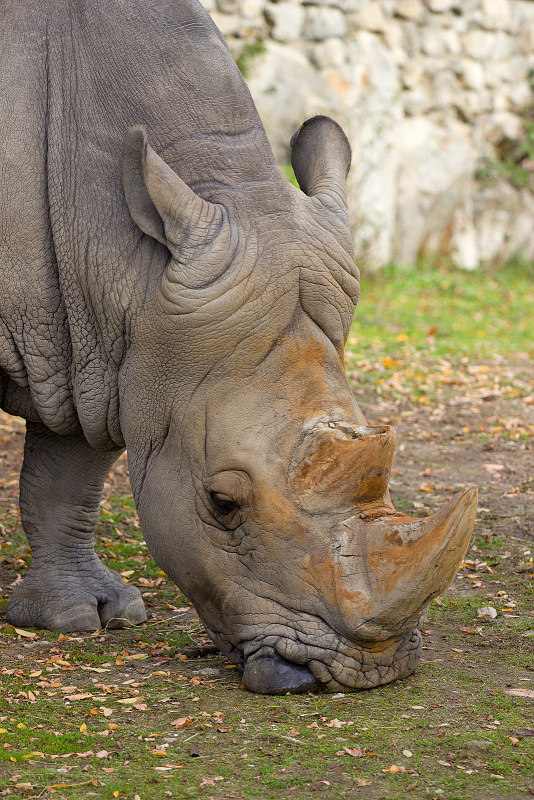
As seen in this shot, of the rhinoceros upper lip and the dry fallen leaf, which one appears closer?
the dry fallen leaf

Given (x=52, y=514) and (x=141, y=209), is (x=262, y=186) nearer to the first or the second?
(x=141, y=209)

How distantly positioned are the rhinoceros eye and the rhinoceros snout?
0.55 m

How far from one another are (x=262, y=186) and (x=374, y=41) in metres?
13.2

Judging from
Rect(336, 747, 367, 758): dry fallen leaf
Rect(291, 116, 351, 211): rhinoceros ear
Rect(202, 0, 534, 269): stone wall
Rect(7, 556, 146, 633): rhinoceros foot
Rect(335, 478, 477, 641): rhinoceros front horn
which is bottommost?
Rect(336, 747, 367, 758): dry fallen leaf

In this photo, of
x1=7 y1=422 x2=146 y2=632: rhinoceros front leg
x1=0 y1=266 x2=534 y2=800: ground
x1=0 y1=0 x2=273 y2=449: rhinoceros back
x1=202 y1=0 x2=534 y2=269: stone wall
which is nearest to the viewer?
x1=0 y1=266 x2=534 y2=800: ground

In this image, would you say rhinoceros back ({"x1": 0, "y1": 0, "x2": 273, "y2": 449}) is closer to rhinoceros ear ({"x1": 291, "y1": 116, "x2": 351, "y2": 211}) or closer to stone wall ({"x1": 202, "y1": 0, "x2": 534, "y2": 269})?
rhinoceros ear ({"x1": 291, "y1": 116, "x2": 351, "y2": 211})

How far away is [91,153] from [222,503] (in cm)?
161

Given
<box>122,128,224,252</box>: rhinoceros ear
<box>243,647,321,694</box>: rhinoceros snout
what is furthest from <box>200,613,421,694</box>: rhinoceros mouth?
<box>122,128,224,252</box>: rhinoceros ear

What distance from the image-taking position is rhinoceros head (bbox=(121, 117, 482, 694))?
12.2 ft

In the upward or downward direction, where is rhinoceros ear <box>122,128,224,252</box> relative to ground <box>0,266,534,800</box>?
upward

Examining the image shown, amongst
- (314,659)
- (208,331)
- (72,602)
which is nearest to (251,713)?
(314,659)

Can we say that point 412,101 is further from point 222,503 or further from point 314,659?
point 314,659

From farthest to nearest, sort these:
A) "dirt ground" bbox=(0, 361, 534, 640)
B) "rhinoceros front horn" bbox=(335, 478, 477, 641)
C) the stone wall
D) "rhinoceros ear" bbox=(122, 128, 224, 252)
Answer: the stone wall
"dirt ground" bbox=(0, 361, 534, 640)
"rhinoceros ear" bbox=(122, 128, 224, 252)
"rhinoceros front horn" bbox=(335, 478, 477, 641)

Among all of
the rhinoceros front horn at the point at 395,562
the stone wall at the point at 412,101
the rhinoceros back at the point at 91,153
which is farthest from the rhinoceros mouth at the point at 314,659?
the stone wall at the point at 412,101
